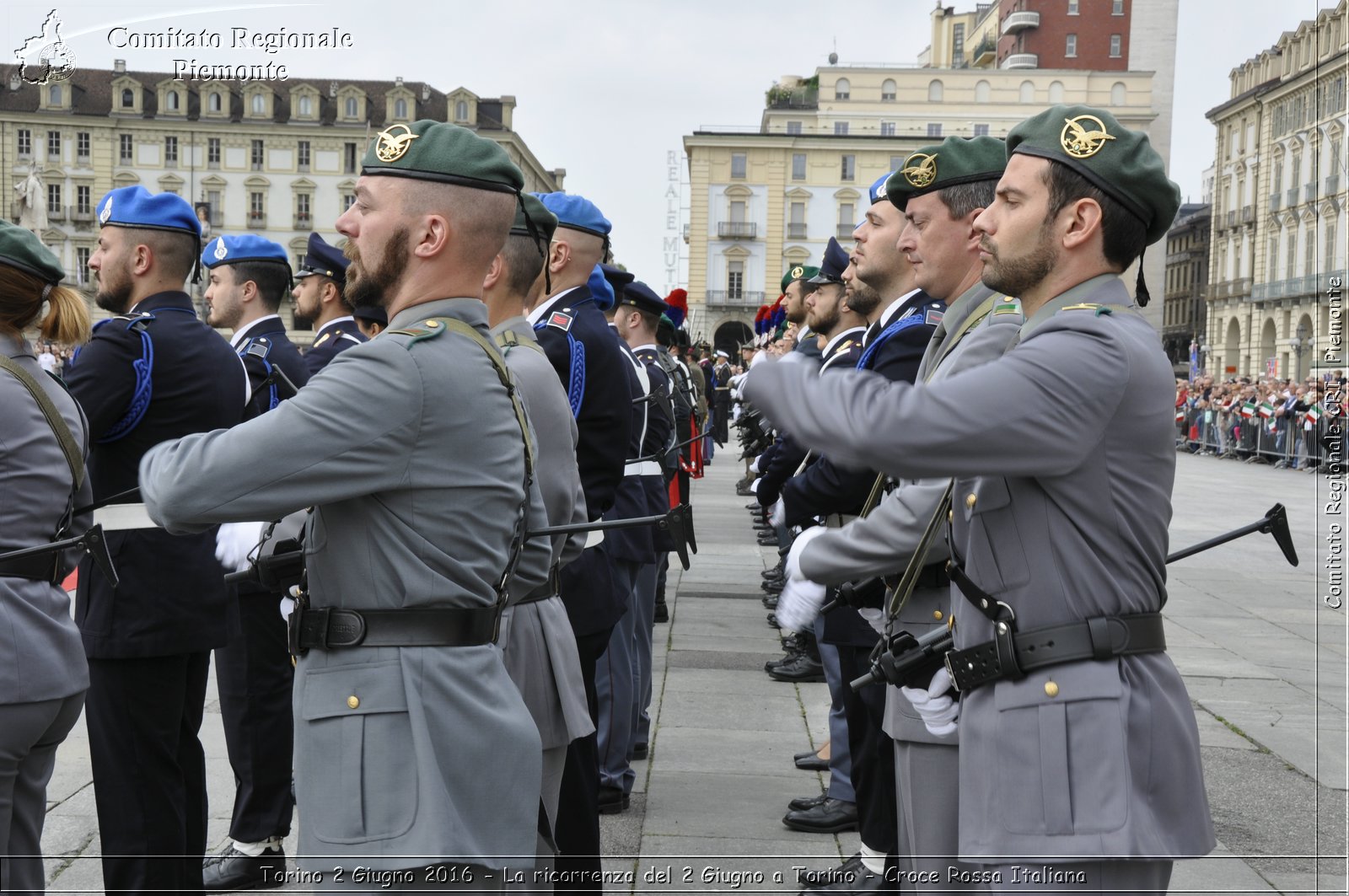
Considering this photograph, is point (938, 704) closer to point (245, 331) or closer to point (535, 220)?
point (535, 220)

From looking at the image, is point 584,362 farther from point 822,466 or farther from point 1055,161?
point 1055,161

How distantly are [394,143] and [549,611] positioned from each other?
1407 millimetres

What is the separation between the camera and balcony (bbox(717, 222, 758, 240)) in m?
83.2

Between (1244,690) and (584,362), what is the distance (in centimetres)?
529

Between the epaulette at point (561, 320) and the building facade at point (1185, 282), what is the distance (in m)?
95.9

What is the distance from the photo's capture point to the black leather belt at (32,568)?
129 inches

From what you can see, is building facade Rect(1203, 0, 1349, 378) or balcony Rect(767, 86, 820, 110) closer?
building facade Rect(1203, 0, 1349, 378)

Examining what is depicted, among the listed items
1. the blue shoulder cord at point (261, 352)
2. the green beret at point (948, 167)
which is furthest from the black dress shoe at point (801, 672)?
the green beret at point (948, 167)

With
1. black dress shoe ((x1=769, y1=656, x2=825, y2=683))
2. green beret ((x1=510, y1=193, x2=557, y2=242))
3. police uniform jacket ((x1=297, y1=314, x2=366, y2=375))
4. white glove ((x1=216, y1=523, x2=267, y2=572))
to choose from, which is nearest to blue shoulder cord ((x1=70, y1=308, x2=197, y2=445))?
white glove ((x1=216, y1=523, x2=267, y2=572))

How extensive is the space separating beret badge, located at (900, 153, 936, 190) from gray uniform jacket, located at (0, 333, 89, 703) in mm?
2372

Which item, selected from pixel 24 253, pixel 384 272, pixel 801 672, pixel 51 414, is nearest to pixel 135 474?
pixel 51 414

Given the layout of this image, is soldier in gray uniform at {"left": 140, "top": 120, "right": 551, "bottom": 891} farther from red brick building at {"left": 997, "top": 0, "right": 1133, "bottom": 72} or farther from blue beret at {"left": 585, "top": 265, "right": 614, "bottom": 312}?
red brick building at {"left": 997, "top": 0, "right": 1133, "bottom": 72}

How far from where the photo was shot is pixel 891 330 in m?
3.95

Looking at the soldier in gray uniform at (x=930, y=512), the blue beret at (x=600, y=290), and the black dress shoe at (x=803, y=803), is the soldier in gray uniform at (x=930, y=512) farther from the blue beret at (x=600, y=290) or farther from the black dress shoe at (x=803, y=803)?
the blue beret at (x=600, y=290)
